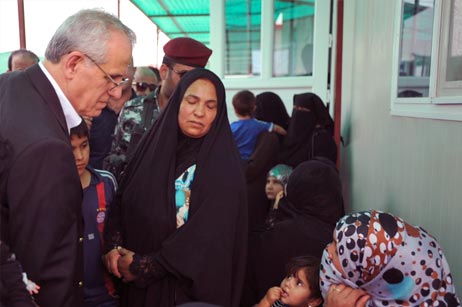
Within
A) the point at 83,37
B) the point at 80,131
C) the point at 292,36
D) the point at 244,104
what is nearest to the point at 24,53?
the point at 244,104

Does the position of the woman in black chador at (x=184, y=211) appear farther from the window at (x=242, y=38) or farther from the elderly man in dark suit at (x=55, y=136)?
the window at (x=242, y=38)

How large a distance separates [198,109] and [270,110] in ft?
8.48

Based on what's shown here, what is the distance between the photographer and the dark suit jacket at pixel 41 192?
114 centimetres

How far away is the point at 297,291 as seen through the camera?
1.92 metres

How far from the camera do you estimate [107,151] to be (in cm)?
327

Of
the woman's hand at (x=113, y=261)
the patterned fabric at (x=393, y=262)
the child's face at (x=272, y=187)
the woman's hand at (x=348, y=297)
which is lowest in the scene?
the child's face at (x=272, y=187)

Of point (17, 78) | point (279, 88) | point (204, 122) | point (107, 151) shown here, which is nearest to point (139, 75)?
point (107, 151)

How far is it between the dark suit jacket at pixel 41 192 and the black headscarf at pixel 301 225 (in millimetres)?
1171

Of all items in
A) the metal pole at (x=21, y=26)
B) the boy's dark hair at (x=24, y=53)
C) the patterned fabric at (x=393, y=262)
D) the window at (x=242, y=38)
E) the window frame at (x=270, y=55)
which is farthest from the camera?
the window at (x=242, y=38)

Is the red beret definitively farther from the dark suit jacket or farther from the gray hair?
the dark suit jacket

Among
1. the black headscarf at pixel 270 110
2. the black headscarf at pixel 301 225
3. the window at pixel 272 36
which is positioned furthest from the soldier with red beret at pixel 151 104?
the window at pixel 272 36

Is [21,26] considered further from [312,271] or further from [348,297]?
[348,297]

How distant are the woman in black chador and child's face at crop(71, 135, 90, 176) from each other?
226mm

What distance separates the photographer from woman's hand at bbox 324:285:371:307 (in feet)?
5.15
